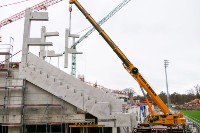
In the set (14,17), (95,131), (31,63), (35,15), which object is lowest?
(95,131)

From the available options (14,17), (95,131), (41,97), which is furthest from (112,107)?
(14,17)

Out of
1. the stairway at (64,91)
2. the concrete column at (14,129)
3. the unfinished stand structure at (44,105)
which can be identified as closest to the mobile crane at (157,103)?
the unfinished stand structure at (44,105)

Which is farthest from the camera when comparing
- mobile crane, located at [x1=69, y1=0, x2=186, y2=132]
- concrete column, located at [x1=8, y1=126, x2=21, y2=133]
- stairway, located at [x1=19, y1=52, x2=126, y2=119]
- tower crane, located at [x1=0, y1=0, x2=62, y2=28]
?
tower crane, located at [x1=0, y1=0, x2=62, y2=28]

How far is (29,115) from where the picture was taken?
18484 millimetres

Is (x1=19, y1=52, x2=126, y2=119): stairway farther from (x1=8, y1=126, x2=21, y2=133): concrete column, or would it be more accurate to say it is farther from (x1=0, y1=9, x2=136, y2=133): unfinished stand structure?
(x1=8, y1=126, x2=21, y2=133): concrete column

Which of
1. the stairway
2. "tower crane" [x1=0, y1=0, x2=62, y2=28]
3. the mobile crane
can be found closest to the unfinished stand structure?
the stairway

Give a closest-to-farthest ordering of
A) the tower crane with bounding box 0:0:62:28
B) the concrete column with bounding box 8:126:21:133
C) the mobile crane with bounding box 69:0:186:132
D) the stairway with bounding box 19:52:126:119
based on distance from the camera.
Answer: the stairway with bounding box 19:52:126:119 < the concrete column with bounding box 8:126:21:133 < the mobile crane with bounding box 69:0:186:132 < the tower crane with bounding box 0:0:62:28

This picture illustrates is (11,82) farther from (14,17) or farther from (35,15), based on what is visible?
(14,17)

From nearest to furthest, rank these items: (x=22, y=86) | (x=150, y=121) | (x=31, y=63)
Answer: (x=22, y=86), (x=31, y=63), (x=150, y=121)

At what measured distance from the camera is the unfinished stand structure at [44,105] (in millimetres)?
17717

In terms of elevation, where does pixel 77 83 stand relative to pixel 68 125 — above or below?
above

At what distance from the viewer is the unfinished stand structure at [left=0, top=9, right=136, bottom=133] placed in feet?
58.1

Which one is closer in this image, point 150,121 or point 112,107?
point 112,107

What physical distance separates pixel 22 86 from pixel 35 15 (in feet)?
18.2
